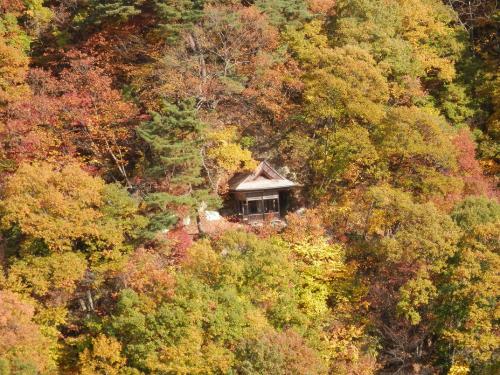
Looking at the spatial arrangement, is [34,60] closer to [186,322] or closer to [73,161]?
[73,161]

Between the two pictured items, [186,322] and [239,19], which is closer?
[186,322]

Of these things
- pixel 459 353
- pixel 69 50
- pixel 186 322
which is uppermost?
pixel 69 50

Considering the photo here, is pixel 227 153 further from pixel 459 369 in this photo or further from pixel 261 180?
pixel 459 369

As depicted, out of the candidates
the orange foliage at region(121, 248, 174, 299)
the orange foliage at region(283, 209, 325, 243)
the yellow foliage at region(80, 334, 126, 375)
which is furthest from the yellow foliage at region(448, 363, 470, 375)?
the yellow foliage at region(80, 334, 126, 375)

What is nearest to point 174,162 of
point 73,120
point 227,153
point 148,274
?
point 227,153

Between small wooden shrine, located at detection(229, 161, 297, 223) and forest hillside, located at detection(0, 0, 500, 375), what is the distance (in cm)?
66

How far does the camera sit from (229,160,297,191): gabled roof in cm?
3516

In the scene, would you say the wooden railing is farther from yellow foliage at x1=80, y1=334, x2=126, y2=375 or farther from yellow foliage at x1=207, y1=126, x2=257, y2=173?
yellow foliage at x1=80, y1=334, x2=126, y2=375

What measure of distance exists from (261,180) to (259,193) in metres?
0.74

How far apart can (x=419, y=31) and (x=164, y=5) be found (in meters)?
17.7

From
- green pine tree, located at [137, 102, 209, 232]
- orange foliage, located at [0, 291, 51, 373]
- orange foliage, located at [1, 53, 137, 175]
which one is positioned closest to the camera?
orange foliage, located at [0, 291, 51, 373]

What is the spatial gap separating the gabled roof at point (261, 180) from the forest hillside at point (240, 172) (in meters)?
0.46

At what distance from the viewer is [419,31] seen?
4256 centimetres

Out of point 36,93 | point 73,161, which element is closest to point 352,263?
point 73,161
